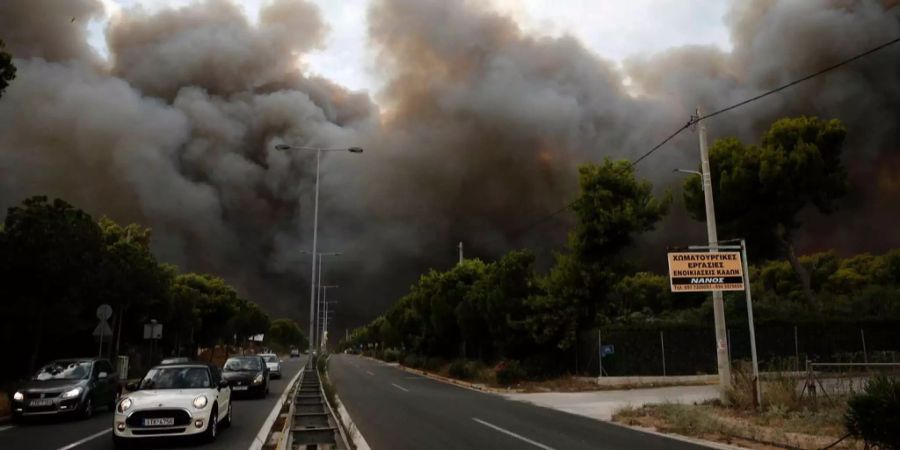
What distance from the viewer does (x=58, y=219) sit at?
932 inches

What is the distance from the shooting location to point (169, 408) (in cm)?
1029

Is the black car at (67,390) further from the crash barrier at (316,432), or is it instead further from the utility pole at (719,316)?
the utility pole at (719,316)

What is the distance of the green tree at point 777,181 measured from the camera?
3588 cm

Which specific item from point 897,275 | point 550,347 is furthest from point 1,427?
point 897,275

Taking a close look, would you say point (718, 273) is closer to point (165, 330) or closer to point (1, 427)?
point (1, 427)

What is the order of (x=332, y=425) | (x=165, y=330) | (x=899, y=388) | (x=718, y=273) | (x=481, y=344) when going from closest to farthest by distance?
(x=899, y=388), (x=332, y=425), (x=718, y=273), (x=481, y=344), (x=165, y=330)

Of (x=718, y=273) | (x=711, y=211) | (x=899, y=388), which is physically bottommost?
(x=899, y=388)

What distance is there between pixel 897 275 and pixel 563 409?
2088 inches

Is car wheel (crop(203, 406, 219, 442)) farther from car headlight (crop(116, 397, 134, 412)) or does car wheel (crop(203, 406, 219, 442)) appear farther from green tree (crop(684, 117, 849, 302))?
green tree (crop(684, 117, 849, 302))

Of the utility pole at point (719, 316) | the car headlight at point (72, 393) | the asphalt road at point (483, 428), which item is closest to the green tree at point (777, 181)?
the utility pole at point (719, 316)

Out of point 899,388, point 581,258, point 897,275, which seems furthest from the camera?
point 897,275

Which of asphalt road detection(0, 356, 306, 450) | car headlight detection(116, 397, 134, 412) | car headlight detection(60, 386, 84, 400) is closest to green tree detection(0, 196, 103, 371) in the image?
asphalt road detection(0, 356, 306, 450)

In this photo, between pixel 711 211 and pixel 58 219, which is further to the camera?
pixel 58 219

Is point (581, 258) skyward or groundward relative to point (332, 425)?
skyward
